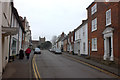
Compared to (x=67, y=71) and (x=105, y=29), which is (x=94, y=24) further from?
(x=67, y=71)

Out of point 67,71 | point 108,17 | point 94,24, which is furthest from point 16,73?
point 94,24

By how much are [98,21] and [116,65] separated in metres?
6.93

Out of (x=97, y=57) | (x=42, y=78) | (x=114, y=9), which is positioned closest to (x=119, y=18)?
(x=114, y=9)

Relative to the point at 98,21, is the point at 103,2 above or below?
above

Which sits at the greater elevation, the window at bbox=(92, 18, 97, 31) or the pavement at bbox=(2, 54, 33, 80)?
the window at bbox=(92, 18, 97, 31)

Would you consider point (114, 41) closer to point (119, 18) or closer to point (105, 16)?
point (119, 18)

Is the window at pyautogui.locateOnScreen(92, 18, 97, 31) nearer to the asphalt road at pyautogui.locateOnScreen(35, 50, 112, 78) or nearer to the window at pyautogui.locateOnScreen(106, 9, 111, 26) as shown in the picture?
the window at pyautogui.locateOnScreen(106, 9, 111, 26)

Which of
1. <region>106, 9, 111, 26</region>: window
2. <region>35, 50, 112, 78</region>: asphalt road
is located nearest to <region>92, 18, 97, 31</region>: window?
<region>106, 9, 111, 26</region>: window

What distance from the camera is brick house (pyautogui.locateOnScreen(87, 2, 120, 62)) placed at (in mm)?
12605

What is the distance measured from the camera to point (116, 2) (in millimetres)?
12797

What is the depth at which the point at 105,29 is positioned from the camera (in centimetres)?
1462

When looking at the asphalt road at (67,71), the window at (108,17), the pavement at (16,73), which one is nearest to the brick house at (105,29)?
the window at (108,17)

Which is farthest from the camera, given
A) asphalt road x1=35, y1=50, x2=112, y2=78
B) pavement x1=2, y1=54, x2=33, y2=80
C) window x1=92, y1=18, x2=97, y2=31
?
window x1=92, y1=18, x2=97, y2=31

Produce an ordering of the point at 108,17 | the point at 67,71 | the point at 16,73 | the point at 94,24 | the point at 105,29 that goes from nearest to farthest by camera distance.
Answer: the point at 16,73 → the point at 67,71 → the point at 108,17 → the point at 105,29 → the point at 94,24
